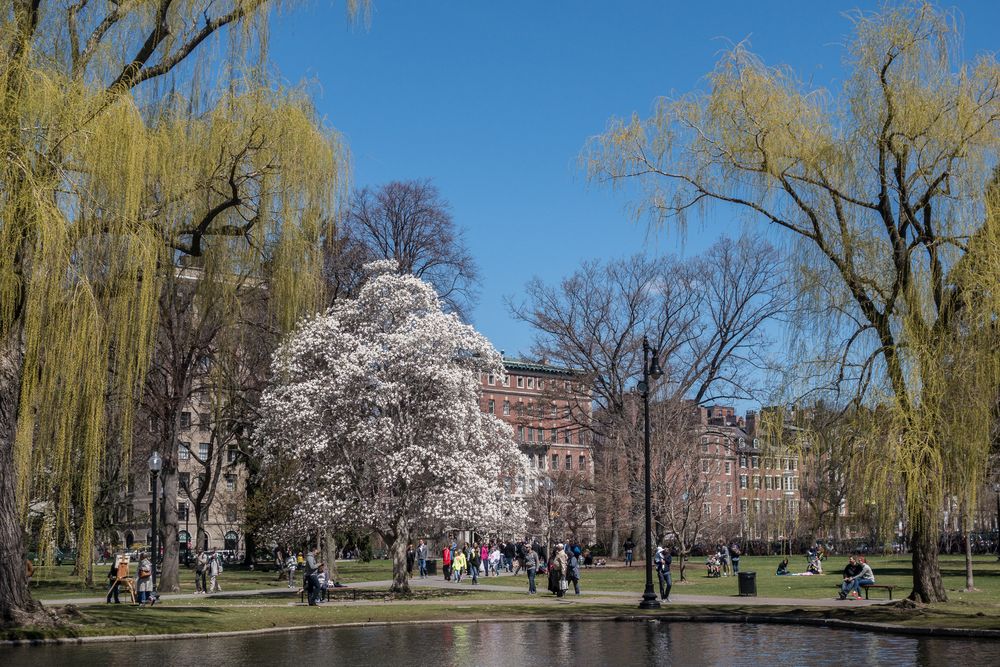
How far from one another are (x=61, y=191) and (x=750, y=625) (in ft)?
57.0

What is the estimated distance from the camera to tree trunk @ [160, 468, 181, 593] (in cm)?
3866

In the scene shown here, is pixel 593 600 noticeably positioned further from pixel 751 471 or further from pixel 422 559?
pixel 422 559

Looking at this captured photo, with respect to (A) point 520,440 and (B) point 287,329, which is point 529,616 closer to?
(B) point 287,329

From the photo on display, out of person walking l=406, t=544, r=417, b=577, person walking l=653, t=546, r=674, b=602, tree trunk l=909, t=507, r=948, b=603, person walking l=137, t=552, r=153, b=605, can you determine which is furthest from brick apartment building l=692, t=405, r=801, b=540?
person walking l=137, t=552, r=153, b=605

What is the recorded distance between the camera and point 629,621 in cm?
2708

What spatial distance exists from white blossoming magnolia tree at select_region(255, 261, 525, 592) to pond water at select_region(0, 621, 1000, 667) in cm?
1122

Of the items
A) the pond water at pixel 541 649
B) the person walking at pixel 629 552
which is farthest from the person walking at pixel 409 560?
the pond water at pixel 541 649

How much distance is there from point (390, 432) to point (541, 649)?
16828 millimetres

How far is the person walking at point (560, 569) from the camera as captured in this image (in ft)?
116

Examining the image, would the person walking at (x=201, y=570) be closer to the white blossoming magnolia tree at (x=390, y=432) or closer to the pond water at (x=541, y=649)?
the white blossoming magnolia tree at (x=390, y=432)

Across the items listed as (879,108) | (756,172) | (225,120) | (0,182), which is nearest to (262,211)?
(225,120)

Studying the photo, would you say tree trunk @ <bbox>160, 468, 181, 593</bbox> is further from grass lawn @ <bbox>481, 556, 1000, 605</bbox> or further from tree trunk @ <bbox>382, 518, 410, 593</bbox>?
grass lawn @ <bbox>481, 556, 1000, 605</bbox>

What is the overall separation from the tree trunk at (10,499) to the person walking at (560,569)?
61.0 ft

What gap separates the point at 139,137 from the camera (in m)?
18.8
